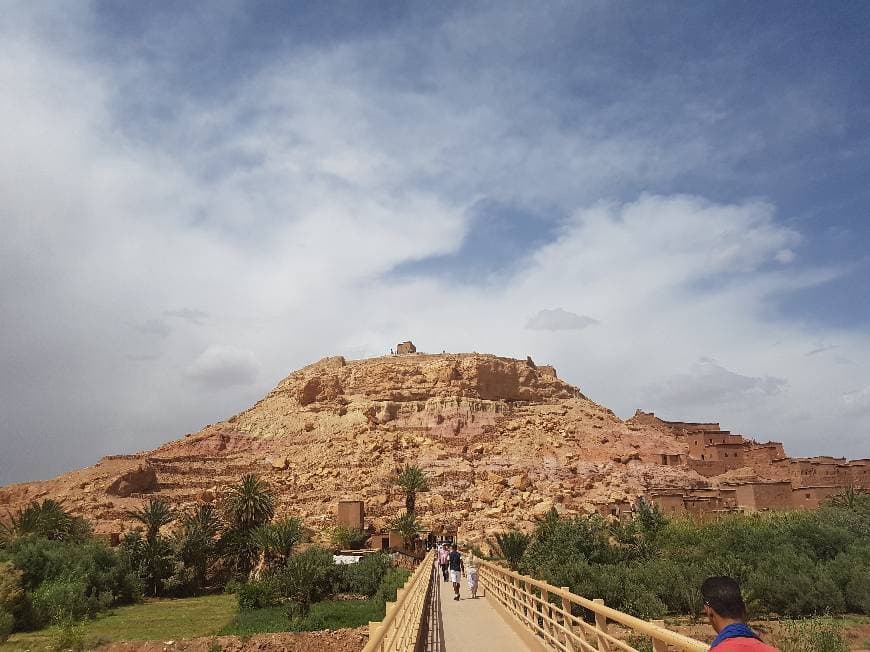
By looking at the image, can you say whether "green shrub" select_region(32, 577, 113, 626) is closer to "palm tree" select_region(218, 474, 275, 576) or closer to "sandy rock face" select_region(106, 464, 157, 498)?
"palm tree" select_region(218, 474, 275, 576)

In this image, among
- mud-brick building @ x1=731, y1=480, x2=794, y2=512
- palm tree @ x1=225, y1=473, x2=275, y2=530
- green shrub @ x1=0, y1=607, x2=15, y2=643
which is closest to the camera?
green shrub @ x1=0, y1=607, x2=15, y2=643

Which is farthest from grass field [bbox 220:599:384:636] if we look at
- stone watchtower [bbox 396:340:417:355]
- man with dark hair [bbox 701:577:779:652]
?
stone watchtower [bbox 396:340:417:355]

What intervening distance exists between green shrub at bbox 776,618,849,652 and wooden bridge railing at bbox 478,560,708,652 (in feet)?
6.31

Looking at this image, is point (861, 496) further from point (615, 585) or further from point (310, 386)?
point (310, 386)

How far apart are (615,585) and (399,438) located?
47.8m

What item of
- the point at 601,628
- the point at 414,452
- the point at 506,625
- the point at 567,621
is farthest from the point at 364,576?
the point at 414,452

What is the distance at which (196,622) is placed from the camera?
24.6m

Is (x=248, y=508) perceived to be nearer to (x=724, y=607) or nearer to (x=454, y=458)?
(x=454, y=458)

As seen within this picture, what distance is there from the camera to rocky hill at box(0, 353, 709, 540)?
1917 inches

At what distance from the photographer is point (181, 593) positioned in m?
33.2

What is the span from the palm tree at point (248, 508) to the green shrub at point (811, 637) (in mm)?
29925

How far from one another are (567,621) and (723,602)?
184 inches

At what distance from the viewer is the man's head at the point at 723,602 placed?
10.8 feet

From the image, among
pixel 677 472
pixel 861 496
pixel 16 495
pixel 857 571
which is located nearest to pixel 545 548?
pixel 857 571
